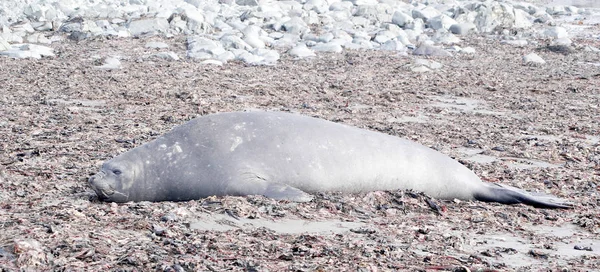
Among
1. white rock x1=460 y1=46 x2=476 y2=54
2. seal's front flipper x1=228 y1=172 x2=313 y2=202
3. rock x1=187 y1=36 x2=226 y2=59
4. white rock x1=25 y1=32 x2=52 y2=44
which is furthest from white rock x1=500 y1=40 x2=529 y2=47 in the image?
seal's front flipper x1=228 y1=172 x2=313 y2=202

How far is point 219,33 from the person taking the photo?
1420cm

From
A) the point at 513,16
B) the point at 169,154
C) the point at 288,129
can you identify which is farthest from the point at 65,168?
the point at 513,16

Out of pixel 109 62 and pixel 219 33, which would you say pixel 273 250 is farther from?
pixel 219 33

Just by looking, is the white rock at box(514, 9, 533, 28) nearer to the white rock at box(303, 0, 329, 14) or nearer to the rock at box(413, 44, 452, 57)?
the white rock at box(303, 0, 329, 14)

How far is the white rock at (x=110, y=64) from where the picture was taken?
10375 millimetres

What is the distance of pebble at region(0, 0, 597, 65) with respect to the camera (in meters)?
12.6

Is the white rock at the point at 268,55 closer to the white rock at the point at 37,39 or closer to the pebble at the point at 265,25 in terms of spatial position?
the pebble at the point at 265,25

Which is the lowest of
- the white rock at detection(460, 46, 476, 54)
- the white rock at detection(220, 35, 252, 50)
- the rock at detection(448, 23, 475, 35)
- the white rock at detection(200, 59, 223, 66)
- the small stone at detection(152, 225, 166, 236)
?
the rock at detection(448, 23, 475, 35)

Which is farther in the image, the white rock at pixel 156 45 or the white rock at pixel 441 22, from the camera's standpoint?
the white rock at pixel 441 22

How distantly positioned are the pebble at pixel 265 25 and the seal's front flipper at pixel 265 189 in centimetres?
651

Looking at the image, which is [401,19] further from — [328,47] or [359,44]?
[328,47]

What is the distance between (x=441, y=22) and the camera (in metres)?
17.1

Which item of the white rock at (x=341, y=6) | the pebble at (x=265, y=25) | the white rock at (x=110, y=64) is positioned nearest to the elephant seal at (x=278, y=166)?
the white rock at (x=110, y=64)

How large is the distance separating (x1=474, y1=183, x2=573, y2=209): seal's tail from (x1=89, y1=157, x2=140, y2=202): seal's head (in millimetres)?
2198
